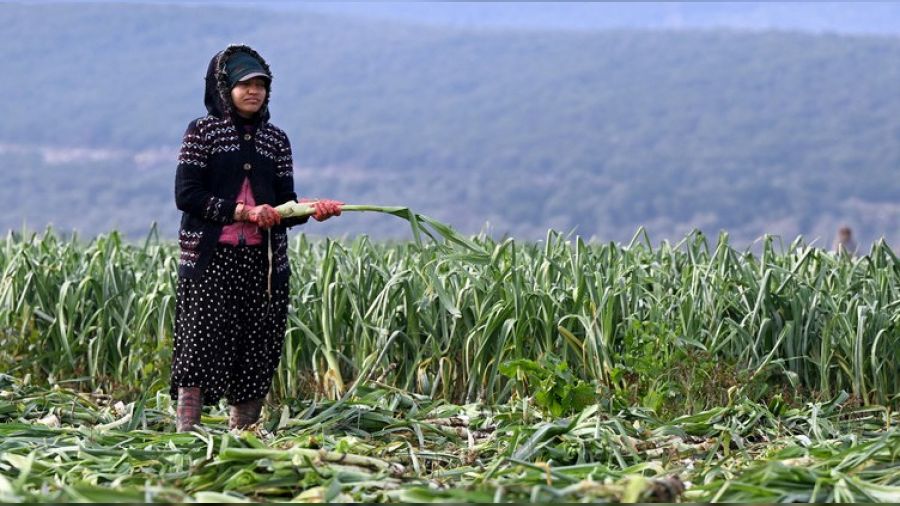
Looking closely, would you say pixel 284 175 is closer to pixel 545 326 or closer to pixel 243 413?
pixel 243 413

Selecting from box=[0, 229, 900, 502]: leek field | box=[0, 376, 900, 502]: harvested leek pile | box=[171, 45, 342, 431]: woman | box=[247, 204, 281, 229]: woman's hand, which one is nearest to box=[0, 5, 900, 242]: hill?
box=[0, 229, 900, 502]: leek field

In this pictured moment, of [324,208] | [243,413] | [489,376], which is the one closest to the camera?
[324,208]

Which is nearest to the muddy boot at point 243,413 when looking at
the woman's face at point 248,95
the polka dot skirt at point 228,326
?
the polka dot skirt at point 228,326

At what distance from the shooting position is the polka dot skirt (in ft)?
14.7

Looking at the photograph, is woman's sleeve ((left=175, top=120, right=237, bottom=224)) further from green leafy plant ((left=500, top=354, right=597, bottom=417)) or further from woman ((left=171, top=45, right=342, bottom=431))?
green leafy plant ((left=500, top=354, right=597, bottom=417))

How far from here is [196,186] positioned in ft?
14.4

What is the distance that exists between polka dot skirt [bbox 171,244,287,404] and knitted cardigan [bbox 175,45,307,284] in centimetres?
6

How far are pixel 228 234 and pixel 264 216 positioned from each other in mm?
210

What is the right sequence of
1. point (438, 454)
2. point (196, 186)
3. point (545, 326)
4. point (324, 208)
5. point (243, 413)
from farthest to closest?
point (545, 326) < point (243, 413) < point (196, 186) < point (324, 208) < point (438, 454)

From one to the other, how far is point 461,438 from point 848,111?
8796cm

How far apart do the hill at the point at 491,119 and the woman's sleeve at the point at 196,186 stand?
52.2 metres

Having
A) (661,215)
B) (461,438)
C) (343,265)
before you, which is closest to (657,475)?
(461,438)

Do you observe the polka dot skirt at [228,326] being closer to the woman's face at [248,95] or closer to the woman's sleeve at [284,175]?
the woman's sleeve at [284,175]

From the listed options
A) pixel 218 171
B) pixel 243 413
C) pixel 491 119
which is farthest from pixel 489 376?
pixel 491 119
